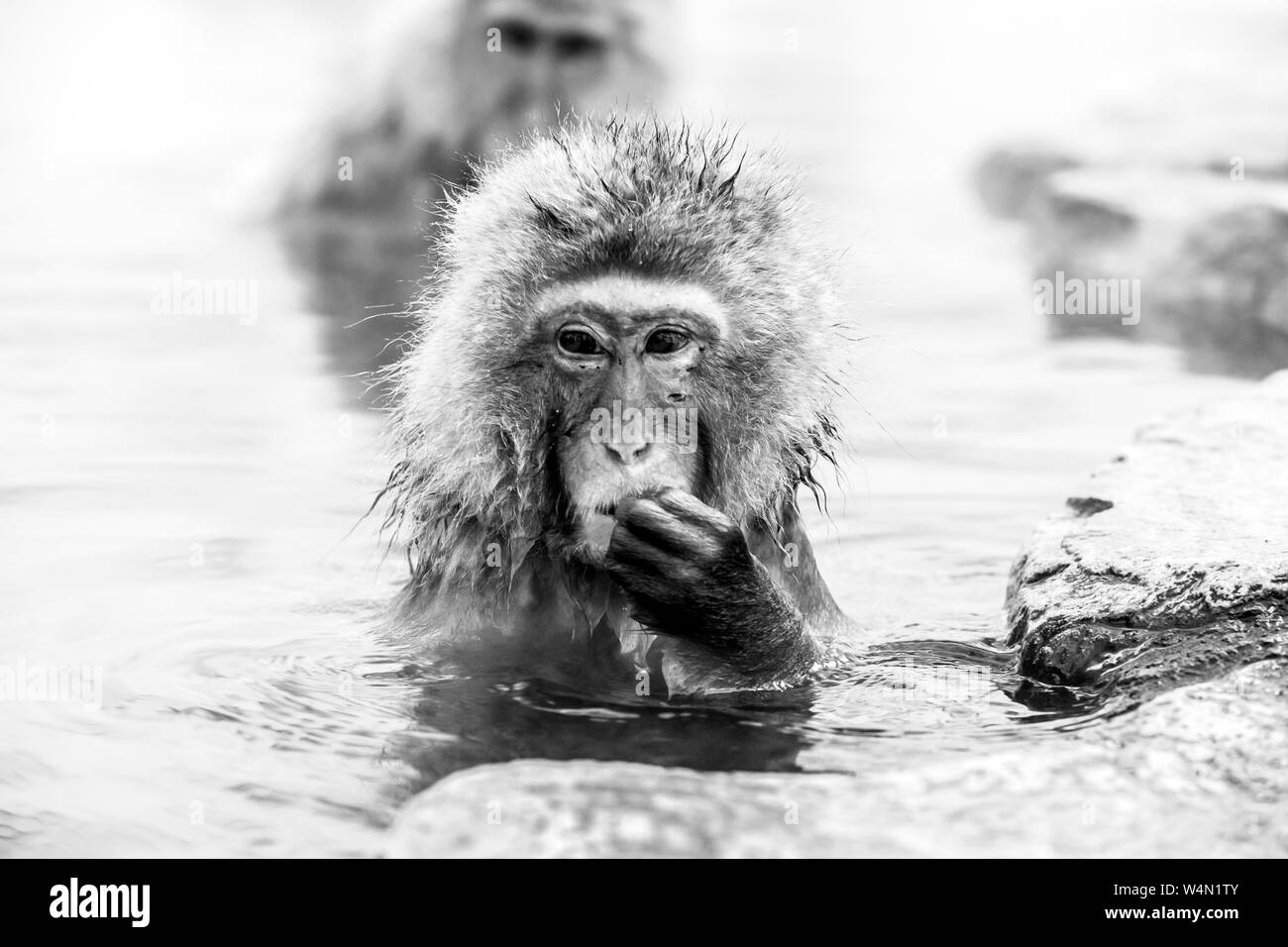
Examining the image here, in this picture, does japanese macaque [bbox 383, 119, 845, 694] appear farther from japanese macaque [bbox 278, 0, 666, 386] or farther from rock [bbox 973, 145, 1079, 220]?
rock [bbox 973, 145, 1079, 220]

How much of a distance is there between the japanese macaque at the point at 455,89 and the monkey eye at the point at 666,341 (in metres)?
7.69

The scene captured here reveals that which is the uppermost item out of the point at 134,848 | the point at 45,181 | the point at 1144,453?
the point at 45,181

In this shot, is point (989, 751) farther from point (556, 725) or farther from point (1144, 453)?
point (1144, 453)

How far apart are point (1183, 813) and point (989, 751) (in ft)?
2.43

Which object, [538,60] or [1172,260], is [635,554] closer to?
[1172,260]

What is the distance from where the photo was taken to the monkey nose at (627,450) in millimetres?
4305

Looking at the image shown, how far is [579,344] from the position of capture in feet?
15.1

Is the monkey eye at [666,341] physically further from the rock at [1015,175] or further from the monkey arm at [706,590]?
the rock at [1015,175]

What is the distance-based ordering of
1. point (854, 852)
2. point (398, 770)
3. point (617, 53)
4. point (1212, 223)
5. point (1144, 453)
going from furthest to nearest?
point (617, 53) < point (1212, 223) < point (1144, 453) < point (398, 770) < point (854, 852)

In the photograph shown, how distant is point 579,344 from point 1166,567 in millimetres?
1636

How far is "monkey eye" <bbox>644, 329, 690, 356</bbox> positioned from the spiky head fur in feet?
0.34

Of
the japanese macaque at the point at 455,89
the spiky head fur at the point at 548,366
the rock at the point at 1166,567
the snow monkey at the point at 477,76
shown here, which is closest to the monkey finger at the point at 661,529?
the spiky head fur at the point at 548,366

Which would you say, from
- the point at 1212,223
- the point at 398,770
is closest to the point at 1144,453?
the point at 398,770

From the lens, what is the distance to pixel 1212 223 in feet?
32.7
